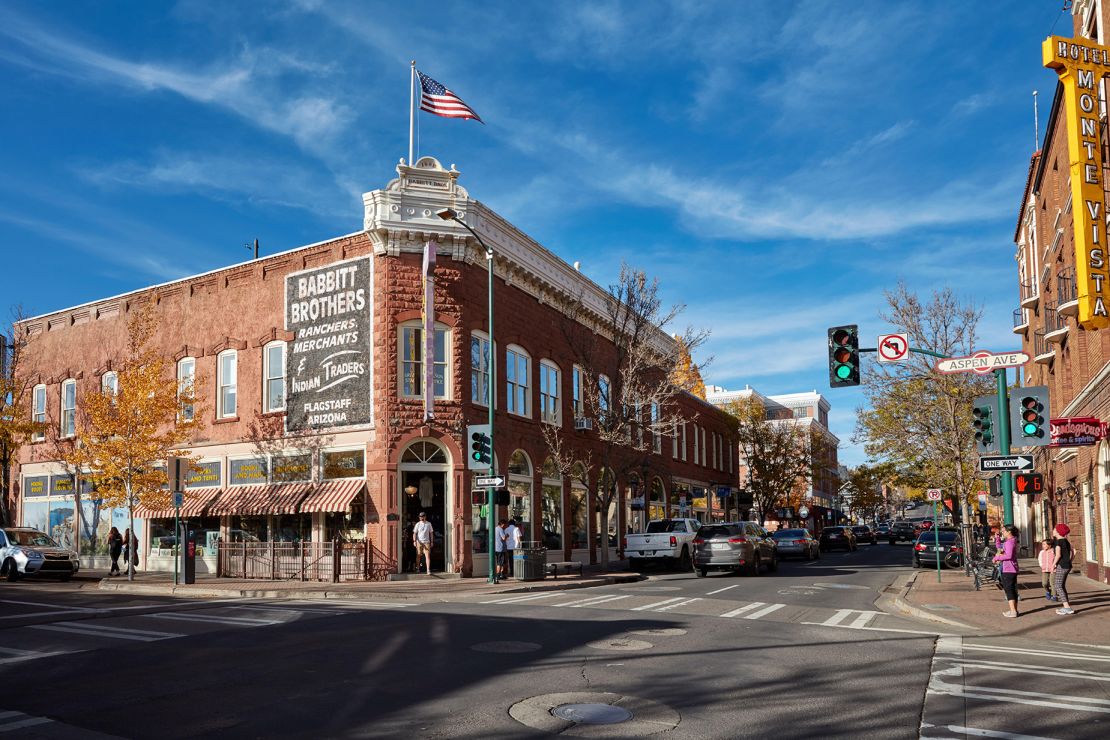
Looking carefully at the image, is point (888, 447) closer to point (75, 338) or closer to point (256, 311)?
point (256, 311)

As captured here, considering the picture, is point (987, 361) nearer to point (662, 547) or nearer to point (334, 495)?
point (662, 547)

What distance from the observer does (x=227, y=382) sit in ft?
100

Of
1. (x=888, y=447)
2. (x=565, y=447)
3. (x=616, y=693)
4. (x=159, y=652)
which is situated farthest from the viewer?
(x=888, y=447)

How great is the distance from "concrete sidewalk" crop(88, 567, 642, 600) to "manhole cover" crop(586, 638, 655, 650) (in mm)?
8324

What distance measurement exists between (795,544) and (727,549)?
46.7ft

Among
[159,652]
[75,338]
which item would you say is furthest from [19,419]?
[159,652]

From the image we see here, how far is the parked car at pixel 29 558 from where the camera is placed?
26.8 metres

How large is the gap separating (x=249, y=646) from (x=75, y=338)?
28.2 meters

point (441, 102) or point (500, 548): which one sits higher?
point (441, 102)

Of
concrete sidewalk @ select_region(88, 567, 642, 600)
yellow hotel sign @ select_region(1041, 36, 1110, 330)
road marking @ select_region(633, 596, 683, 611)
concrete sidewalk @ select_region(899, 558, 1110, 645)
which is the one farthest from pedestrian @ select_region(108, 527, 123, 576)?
yellow hotel sign @ select_region(1041, 36, 1110, 330)

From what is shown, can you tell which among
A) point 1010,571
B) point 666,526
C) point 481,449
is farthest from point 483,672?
point 666,526

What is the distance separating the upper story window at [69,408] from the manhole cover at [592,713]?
107 feet

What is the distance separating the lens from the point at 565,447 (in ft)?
112

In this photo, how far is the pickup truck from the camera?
102 ft
